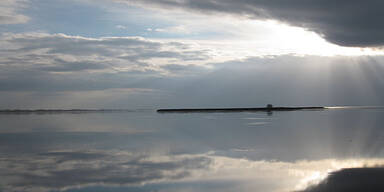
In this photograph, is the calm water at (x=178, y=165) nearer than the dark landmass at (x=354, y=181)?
No

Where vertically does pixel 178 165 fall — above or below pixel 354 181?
below

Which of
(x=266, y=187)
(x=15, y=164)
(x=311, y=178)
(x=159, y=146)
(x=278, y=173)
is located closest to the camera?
(x=266, y=187)

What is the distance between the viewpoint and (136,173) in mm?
16781

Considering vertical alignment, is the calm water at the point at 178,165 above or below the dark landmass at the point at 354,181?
below

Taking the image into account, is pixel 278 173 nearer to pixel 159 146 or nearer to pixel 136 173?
pixel 136 173

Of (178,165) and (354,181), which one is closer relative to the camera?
(354,181)

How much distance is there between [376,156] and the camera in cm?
2097

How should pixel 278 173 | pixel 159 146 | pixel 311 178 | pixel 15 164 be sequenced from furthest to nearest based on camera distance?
pixel 159 146
pixel 15 164
pixel 278 173
pixel 311 178

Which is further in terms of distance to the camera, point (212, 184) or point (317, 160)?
point (317, 160)

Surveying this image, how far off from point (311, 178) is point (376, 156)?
823cm

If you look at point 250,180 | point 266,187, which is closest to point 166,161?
point 250,180

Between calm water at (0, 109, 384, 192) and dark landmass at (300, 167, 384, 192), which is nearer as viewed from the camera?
dark landmass at (300, 167, 384, 192)

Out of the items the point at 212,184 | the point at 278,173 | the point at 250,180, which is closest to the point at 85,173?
the point at 212,184

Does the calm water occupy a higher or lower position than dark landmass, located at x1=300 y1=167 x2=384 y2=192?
lower
